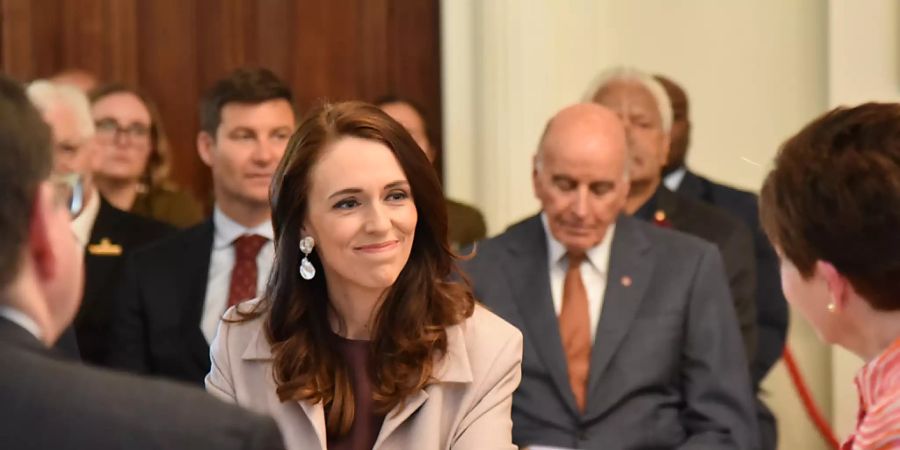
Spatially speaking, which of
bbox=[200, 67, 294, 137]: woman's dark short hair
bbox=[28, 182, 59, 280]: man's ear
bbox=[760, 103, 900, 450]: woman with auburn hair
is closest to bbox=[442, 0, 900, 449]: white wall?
bbox=[200, 67, 294, 137]: woman's dark short hair

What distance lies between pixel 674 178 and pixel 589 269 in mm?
1117

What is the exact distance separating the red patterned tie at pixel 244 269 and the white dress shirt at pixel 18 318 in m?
2.45

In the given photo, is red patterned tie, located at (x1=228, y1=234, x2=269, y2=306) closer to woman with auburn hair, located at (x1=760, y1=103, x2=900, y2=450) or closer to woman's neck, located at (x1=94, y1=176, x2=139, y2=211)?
woman's neck, located at (x1=94, y1=176, x2=139, y2=211)

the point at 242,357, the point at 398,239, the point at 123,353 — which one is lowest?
the point at 123,353

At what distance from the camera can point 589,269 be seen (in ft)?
11.6

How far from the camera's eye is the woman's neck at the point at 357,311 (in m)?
2.71

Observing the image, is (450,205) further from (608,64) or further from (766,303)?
(766,303)

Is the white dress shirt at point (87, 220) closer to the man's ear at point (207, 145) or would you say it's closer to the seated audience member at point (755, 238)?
the man's ear at point (207, 145)

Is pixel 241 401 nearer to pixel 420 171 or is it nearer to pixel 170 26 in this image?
pixel 420 171

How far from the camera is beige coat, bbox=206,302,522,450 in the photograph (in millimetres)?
2561

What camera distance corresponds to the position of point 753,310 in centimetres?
386

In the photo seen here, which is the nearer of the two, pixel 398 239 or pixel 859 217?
pixel 859 217

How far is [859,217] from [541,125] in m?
2.93

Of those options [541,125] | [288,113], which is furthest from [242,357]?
[541,125]
